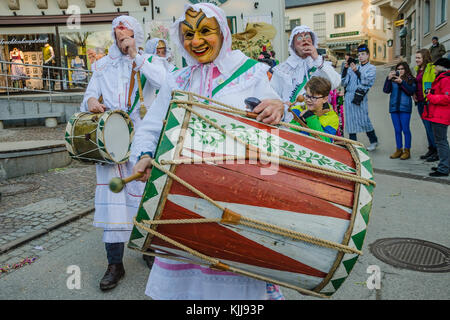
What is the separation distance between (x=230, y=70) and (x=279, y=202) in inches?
31.2

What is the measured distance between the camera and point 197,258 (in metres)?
1.45

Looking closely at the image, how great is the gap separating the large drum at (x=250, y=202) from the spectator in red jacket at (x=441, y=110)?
4328 mm

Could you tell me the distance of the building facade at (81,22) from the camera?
1259cm

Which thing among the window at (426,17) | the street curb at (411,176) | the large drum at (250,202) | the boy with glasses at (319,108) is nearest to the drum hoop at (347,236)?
the large drum at (250,202)

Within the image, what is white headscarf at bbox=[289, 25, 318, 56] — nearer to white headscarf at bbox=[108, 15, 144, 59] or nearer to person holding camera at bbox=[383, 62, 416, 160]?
white headscarf at bbox=[108, 15, 144, 59]

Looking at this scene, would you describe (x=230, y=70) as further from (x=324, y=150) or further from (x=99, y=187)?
(x=99, y=187)

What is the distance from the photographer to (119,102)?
2936 millimetres

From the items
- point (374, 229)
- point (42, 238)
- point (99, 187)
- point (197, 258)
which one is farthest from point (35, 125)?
point (197, 258)

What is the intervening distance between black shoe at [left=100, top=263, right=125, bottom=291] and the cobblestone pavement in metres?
0.88

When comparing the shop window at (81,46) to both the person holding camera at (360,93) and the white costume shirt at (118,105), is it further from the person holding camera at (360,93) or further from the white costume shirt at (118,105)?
the white costume shirt at (118,105)

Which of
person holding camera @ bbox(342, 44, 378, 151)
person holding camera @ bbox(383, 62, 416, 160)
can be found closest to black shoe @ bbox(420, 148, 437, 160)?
person holding camera @ bbox(383, 62, 416, 160)

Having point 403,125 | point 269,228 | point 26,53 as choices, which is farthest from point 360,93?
point 26,53

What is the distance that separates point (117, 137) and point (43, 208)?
230 centimetres

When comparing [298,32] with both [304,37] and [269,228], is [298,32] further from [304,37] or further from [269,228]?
[269,228]
